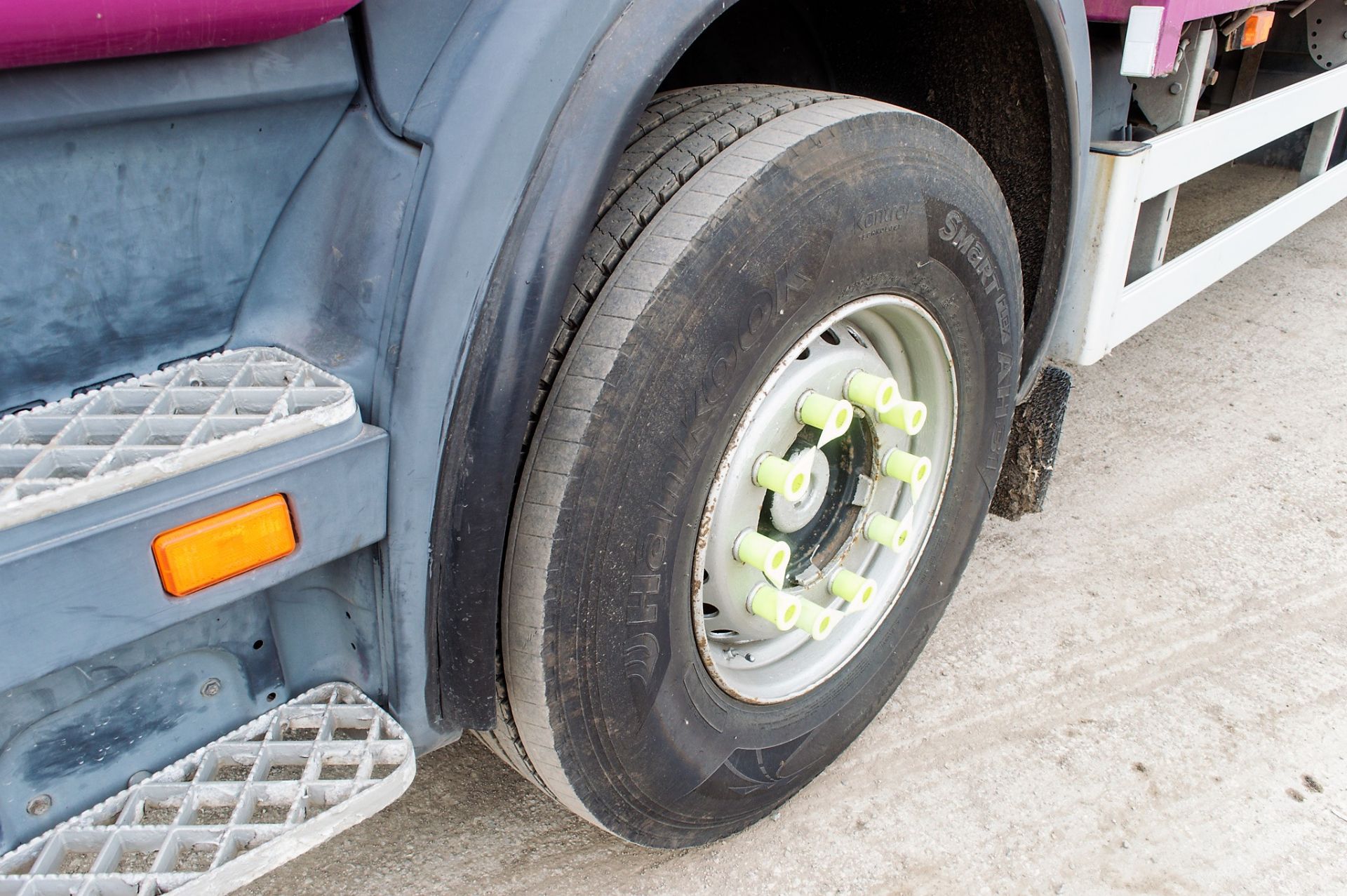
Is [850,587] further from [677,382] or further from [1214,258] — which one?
[1214,258]

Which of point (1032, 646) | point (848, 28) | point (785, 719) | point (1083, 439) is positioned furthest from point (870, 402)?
point (1083, 439)

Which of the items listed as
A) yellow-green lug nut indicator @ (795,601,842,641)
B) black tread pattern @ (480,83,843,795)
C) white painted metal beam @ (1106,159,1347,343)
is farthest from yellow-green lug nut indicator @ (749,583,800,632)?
white painted metal beam @ (1106,159,1347,343)

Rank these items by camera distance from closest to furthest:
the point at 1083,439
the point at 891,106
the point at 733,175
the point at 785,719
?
the point at 733,175, the point at 891,106, the point at 785,719, the point at 1083,439

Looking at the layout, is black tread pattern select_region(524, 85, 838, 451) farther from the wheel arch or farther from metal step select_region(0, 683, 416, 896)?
metal step select_region(0, 683, 416, 896)

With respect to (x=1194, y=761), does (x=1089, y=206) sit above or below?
above

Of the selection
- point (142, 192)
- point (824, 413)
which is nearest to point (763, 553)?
point (824, 413)

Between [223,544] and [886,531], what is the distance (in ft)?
3.65

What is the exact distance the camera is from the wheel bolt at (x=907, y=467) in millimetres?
1721

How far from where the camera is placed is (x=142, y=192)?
1017 millimetres

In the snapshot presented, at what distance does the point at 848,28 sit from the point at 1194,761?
165 centimetres

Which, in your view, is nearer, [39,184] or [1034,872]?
[39,184]

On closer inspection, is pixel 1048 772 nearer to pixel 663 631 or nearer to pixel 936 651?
pixel 936 651

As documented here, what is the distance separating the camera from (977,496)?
1.99 m

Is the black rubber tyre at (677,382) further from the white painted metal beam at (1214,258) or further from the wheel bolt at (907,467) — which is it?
the white painted metal beam at (1214,258)
